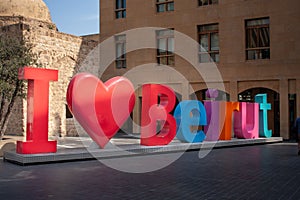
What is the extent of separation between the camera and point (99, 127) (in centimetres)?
1266

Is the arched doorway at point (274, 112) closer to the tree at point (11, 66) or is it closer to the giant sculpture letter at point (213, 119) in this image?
the giant sculpture letter at point (213, 119)

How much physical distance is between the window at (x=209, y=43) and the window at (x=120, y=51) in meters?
5.72

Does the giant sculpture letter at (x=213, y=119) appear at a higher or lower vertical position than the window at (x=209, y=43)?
lower

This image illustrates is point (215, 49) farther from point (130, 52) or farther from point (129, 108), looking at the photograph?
point (129, 108)

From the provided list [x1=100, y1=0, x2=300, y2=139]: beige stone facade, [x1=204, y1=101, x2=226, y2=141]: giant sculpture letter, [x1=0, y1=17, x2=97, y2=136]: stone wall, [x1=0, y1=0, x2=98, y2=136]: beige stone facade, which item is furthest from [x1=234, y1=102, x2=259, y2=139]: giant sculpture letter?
[x1=0, y1=17, x2=97, y2=136]: stone wall

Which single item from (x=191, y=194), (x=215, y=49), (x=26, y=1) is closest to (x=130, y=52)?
(x=215, y=49)

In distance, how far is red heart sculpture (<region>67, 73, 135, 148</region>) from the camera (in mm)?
12234

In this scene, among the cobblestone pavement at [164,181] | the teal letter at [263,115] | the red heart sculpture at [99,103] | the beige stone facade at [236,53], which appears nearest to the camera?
the cobblestone pavement at [164,181]

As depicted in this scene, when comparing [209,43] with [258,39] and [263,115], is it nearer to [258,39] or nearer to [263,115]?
[258,39]

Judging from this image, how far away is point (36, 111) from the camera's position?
1148cm

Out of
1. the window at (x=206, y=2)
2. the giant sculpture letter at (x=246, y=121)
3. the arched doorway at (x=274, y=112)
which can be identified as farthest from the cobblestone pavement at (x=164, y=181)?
the window at (x=206, y=2)

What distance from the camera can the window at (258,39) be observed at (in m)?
21.4

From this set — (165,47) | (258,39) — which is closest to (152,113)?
(258,39)

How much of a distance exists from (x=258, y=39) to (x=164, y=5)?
6589mm
